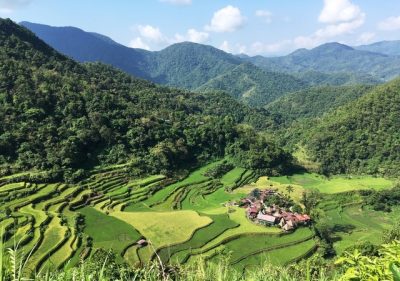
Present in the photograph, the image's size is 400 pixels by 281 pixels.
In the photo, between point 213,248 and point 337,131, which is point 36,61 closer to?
point 213,248

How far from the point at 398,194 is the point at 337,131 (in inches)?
854

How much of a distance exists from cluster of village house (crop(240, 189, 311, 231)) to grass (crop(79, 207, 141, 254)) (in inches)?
369

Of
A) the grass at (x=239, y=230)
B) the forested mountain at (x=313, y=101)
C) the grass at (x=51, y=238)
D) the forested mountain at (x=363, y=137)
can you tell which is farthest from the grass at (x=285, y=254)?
the forested mountain at (x=313, y=101)

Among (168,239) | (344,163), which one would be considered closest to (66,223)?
(168,239)

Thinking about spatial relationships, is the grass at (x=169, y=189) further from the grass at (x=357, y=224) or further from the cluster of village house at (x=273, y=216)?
the grass at (x=357, y=224)

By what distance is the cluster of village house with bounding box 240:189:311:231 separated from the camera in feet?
101

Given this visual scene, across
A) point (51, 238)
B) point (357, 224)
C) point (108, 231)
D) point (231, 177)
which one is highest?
point (231, 177)

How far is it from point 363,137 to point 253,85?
108900mm

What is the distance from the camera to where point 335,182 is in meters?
46.8

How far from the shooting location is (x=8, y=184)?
101 feet

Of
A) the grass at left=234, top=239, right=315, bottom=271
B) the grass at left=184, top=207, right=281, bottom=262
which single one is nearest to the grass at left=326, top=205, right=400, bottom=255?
the grass at left=234, top=239, right=315, bottom=271

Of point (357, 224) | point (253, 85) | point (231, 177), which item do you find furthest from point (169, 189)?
point (253, 85)

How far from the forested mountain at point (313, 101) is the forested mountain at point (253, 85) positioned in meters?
30.2

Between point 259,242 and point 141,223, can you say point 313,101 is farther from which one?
point 141,223
